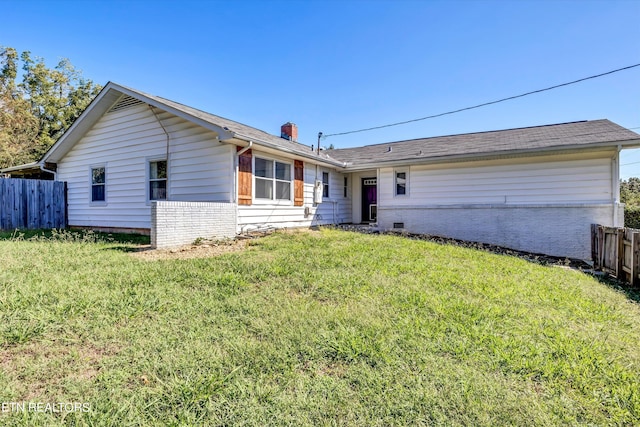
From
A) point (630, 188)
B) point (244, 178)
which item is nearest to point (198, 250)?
point (244, 178)

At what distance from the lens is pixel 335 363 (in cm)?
252

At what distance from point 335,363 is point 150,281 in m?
3.19

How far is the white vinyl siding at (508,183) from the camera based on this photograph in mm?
9242

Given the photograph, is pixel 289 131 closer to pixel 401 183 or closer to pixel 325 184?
pixel 325 184

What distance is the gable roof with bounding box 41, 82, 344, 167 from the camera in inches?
318

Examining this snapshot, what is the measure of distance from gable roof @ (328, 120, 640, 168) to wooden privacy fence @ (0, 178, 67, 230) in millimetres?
12175

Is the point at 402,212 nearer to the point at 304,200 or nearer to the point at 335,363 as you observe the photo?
the point at 304,200

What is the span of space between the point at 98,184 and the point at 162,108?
486 cm

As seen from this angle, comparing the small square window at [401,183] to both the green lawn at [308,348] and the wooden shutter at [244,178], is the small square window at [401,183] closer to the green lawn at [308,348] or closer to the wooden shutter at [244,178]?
the wooden shutter at [244,178]

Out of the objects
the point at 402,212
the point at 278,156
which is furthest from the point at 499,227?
the point at 278,156

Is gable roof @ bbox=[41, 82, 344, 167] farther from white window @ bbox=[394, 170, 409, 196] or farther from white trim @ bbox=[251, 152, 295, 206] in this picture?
white window @ bbox=[394, 170, 409, 196]

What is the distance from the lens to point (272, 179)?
1007cm

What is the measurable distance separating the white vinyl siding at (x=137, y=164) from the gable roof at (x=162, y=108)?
11.7 inches

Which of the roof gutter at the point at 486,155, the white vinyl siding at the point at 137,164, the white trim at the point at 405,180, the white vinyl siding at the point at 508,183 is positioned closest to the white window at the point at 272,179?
the white vinyl siding at the point at 137,164
